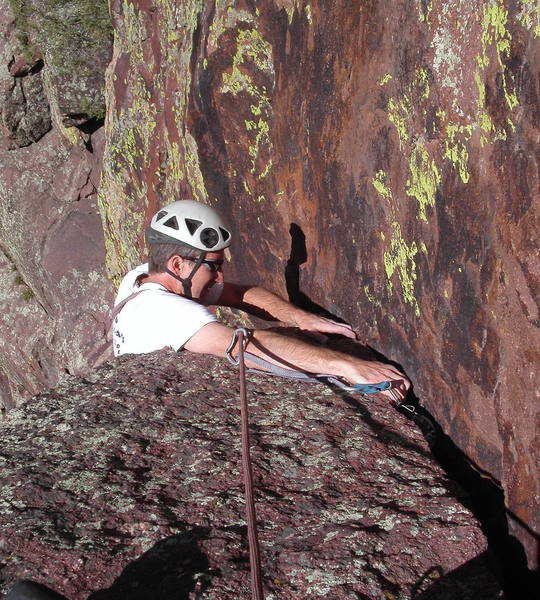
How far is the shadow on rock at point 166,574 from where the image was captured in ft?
7.29

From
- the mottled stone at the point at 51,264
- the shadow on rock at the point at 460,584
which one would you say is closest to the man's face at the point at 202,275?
the shadow on rock at the point at 460,584

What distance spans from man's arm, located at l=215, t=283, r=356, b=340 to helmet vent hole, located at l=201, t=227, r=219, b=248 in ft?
2.08

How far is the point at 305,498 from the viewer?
2.84 m

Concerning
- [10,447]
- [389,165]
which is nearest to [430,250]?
[389,165]

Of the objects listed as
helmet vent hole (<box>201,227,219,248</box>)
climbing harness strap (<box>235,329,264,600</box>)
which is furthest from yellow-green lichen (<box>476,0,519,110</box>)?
helmet vent hole (<box>201,227,219,248</box>)

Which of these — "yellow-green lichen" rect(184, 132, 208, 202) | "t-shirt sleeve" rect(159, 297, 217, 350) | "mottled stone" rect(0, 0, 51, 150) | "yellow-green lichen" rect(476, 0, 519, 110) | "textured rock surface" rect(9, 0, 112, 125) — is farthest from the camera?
"mottled stone" rect(0, 0, 51, 150)

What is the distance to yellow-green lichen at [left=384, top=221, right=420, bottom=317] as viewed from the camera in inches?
152

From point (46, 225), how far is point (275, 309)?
1025 centimetres

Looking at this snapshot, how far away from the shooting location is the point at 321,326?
476 centimetres

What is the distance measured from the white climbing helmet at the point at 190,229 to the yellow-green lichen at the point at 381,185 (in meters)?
1.21

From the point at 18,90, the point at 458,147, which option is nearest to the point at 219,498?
the point at 458,147

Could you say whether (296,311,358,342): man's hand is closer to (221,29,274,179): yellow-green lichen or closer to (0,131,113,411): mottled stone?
(221,29,274,179): yellow-green lichen

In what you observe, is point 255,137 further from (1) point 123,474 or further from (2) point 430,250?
(1) point 123,474

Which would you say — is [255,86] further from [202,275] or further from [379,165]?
[379,165]
